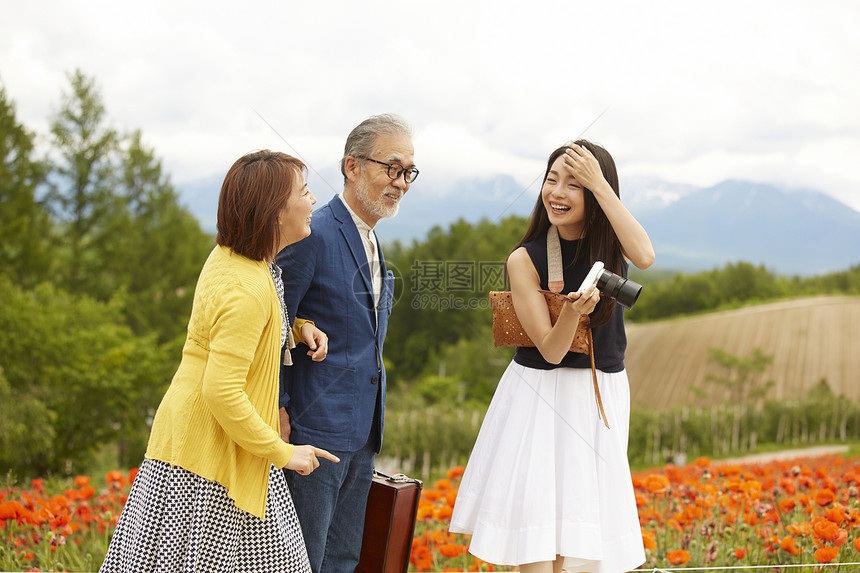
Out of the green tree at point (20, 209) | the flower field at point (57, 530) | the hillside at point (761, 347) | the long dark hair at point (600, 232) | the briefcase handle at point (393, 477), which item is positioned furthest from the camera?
the hillside at point (761, 347)

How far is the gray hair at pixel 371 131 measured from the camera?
2350 millimetres

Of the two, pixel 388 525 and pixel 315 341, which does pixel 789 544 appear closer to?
pixel 388 525

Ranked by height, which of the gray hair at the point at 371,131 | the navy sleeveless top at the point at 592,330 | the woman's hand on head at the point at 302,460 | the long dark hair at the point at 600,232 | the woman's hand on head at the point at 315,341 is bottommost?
the woman's hand on head at the point at 302,460

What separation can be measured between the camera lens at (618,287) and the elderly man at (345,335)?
2.51ft

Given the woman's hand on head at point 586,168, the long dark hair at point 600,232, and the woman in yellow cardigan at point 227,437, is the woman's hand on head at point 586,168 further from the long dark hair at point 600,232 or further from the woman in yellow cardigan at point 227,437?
the woman in yellow cardigan at point 227,437

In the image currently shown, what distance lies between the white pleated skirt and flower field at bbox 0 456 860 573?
609 millimetres

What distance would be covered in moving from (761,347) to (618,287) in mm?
21942

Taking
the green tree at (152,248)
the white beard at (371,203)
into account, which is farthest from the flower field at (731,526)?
the green tree at (152,248)

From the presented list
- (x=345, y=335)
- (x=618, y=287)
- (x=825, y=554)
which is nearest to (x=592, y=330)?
(x=618, y=287)

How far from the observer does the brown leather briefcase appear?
2414mm

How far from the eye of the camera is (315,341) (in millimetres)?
2160

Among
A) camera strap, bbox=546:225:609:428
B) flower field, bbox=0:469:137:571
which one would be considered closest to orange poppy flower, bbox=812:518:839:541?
camera strap, bbox=546:225:609:428

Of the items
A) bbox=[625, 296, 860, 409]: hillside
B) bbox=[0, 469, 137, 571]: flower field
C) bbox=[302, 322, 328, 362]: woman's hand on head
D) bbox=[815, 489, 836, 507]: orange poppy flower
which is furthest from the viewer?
bbox=[625, 296, 860, 409]: hillside

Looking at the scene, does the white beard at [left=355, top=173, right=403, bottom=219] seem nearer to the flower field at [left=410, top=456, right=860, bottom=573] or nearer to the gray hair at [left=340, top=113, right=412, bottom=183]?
the gray hair at [left=340, top=113, right=412, bottom=183]
